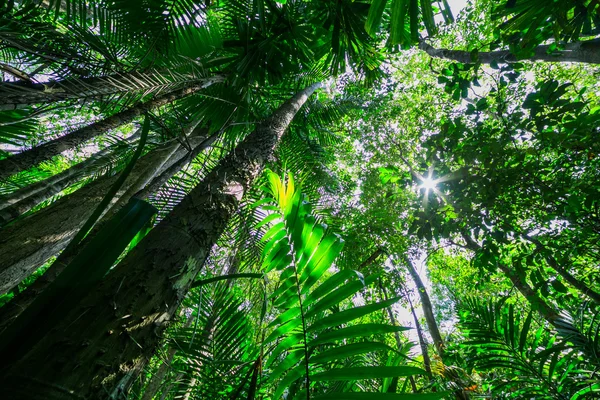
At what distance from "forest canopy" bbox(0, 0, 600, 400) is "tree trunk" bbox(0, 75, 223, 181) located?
22 mm

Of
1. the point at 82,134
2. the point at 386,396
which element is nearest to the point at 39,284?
the point at 386,396

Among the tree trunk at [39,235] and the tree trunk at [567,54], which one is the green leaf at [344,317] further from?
the tree trunk at [567,54]

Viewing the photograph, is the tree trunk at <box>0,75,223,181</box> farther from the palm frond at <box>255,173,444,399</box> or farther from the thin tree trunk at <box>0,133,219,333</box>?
the palm frond at <box>255,173,444,399</box>

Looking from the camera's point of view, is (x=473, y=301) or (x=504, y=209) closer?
(x=473, y=301)

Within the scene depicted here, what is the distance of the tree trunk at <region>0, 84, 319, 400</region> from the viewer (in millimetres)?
509

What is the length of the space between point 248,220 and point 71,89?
1502 millimetres

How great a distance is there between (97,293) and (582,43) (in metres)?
3.50

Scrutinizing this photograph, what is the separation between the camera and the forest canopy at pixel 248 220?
2.12 ft

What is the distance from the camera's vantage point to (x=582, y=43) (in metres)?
2.04

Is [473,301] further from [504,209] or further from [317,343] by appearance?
[317,343]

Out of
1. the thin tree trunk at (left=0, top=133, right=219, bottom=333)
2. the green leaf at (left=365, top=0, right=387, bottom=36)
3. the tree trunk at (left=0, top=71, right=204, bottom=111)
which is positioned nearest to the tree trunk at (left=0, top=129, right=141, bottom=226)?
the tree trunk at (left=0, top=71, right=204, bottom=111)

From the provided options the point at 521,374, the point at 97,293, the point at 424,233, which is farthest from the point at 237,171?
the point at 521,374

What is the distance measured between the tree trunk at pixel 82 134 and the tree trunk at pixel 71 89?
0.47 m

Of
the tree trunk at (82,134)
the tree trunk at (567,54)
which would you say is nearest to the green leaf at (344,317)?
the tree trunk at (82,134)
